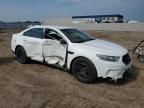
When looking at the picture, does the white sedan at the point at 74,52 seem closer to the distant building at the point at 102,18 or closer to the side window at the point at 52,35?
the side window at the point at 52,35

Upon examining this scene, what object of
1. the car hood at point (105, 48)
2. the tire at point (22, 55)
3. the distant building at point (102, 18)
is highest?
the car hood at point (105, 48)

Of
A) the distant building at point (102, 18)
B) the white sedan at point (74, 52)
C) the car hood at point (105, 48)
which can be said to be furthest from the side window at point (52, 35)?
the distant building at point (102, 18)

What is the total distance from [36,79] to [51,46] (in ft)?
4.04

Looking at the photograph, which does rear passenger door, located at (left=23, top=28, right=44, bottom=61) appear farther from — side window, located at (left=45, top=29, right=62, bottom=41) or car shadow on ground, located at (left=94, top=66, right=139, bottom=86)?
car shadow on ground, located at (left=94, top=66, right=139, bottom=86)

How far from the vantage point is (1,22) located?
169 ft

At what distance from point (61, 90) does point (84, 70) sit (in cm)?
98

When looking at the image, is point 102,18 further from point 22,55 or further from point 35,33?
point 35,33

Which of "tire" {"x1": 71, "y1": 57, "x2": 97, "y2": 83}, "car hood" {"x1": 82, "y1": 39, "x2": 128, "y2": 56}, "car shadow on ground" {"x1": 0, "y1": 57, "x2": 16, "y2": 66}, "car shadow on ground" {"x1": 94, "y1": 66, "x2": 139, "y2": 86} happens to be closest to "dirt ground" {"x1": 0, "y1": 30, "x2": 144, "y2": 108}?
"car shadow on ground" {"x1": 94, "y1": 66, "x2": 139, "y2": 86}

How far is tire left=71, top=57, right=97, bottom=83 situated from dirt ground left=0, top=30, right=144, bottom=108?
171mm

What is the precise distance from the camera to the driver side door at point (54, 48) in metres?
6.85

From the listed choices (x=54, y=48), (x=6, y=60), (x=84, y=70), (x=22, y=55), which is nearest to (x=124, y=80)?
(x=84, y=70)

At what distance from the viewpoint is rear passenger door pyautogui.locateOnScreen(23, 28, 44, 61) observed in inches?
299

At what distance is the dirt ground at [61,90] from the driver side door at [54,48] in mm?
443

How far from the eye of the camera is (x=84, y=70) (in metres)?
6.26
